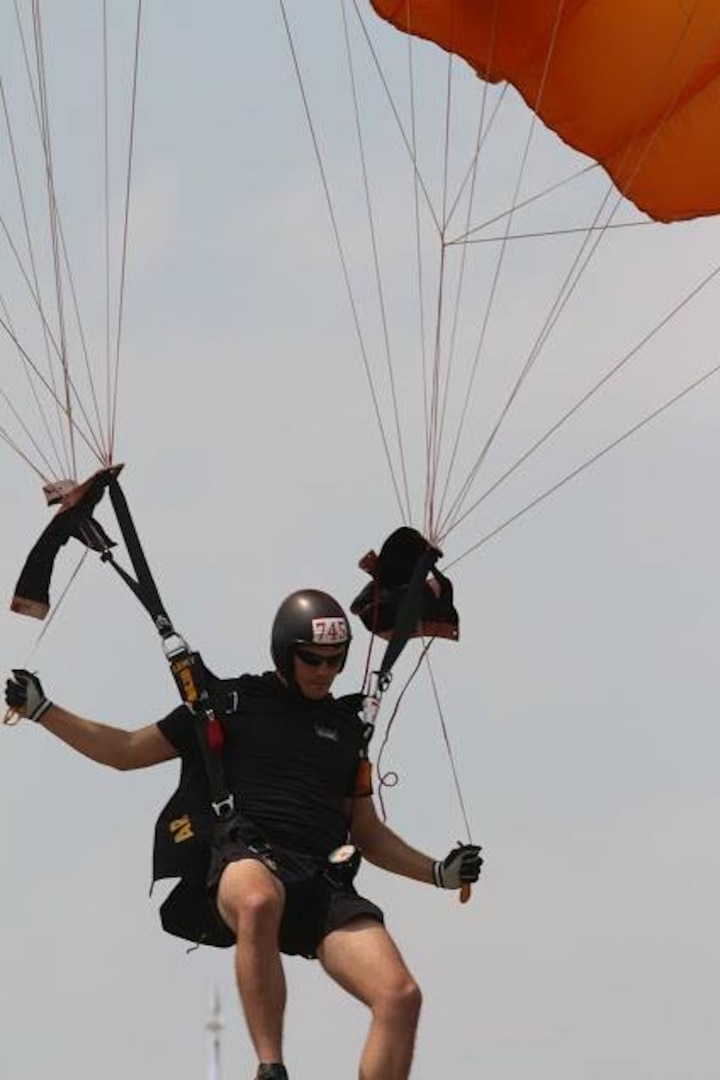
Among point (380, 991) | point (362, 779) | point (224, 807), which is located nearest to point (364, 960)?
point (380, 991)

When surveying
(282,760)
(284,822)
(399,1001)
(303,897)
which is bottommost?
(399,1001)

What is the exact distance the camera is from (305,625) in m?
12.3

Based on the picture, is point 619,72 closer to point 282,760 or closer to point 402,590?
point 402,590

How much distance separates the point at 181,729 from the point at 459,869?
4.36ft

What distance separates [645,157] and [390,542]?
10.3 feet

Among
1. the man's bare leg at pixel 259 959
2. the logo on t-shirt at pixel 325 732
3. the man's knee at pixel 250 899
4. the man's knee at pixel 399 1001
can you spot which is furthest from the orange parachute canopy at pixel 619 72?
the man's knee at pixel 399 1001

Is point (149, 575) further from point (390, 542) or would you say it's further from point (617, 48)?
point (617, 48)

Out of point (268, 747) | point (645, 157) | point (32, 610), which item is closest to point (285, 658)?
point (268, 747)

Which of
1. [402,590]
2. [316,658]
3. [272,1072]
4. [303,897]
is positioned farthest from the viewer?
[402,590]

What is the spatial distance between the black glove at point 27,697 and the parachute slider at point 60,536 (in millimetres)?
593

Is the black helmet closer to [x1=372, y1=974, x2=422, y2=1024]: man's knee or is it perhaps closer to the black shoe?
[x1=372, y1=974, x2=422, y2=1024]: man's knee

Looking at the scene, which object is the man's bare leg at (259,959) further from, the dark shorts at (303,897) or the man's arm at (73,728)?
the man's arm at (73,728)

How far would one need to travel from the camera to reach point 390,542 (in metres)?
13.2

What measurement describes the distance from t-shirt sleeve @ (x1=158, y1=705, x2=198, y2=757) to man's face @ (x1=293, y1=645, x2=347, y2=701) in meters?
0.50
